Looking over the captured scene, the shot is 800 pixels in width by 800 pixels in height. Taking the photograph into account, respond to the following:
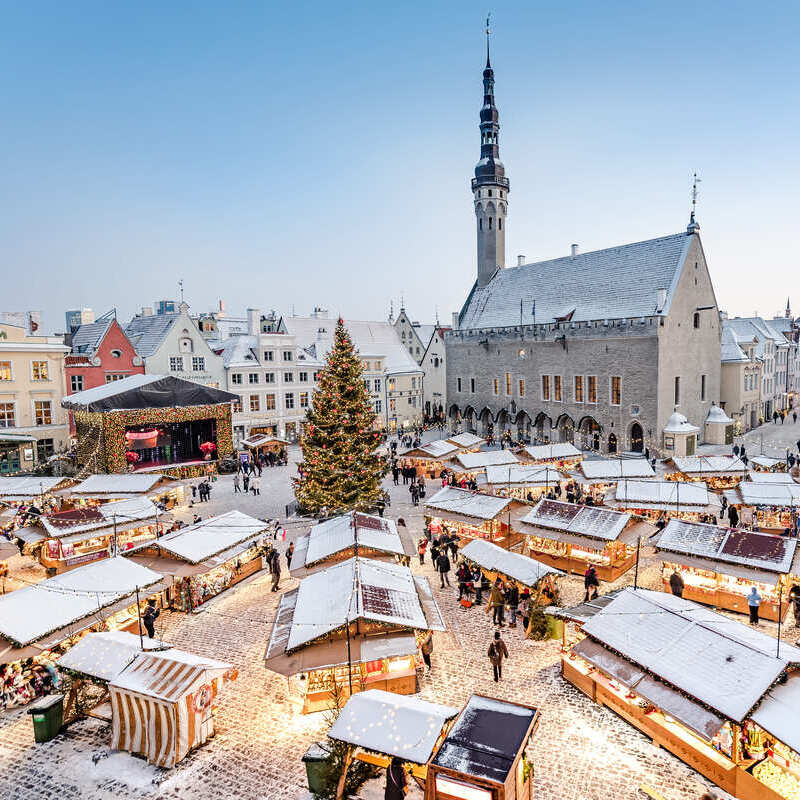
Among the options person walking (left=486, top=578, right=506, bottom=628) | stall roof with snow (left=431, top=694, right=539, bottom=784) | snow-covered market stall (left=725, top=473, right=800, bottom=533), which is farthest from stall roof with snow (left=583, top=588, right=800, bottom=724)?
snow-covered market stall (left=725, top=473, right=800, bottom=533)

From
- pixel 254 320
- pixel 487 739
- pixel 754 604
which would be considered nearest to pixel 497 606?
pixel 754 604

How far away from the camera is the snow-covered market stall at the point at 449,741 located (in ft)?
23.0

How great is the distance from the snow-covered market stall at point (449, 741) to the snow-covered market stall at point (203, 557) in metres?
8.89

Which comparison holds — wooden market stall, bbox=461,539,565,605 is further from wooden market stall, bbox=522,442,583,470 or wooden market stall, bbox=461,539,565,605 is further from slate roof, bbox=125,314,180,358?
slate roof, bbox=125,314,180,358

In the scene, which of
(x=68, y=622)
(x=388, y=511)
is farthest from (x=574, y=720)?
(x=388, y=511)

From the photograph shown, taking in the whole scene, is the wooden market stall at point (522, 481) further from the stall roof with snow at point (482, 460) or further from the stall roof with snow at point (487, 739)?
the stall roof with snow at point (487, 739)

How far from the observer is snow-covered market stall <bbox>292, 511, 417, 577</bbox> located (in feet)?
51.7

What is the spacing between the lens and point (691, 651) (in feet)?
33.6

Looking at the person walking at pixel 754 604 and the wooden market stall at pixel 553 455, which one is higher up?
the wooden market stall at pixel 553 455

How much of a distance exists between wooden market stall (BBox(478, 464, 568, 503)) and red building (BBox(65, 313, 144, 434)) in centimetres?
2906

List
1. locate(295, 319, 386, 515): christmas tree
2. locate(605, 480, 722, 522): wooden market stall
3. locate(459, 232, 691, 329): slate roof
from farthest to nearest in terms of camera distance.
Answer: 1. locate(459, 232, 691, 329): slate roof
2. locate(295, 319, 386, 515): christmas tree
3. locate(605, 480, 722, 522): wooden market stall

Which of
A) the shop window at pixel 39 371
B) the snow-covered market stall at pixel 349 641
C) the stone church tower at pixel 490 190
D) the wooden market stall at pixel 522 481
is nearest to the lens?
the snow-covered market stall at pixel 349 641

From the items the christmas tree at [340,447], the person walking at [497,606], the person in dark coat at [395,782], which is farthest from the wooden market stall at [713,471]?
the person in dark coat at [395,782]

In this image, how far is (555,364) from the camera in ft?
141
